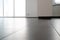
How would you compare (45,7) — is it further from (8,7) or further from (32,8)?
(8,7)

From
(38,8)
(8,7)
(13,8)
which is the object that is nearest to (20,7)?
(13,8)

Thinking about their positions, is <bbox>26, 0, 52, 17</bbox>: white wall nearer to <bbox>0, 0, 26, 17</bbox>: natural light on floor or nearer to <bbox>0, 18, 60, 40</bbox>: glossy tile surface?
<bbox>0, 0, 26, 17</bbox>: natural light on floor

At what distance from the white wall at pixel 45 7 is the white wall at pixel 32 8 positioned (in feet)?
0.69

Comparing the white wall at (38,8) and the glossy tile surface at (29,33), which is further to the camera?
the white wall at (38,8)

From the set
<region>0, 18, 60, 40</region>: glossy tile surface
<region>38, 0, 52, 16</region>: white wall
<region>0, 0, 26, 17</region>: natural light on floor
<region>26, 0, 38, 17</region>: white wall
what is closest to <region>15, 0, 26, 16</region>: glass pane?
<region>0, 0, 26, 17</region>: natural light on floor

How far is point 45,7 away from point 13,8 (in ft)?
5.53

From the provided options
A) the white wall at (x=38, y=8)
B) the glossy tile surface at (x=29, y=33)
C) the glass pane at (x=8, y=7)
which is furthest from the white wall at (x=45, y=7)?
the glossy tile surface at (x=29, y=33)

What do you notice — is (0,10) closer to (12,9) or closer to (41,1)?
(12,9)

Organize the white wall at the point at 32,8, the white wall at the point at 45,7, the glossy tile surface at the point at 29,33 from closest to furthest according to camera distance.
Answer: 1. the glossy tile surface at the point at 29,33
2. the white wall at the point at 45,7
3. the white wall at the point at 32,8

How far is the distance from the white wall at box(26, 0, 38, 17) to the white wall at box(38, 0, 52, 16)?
8.2 inches

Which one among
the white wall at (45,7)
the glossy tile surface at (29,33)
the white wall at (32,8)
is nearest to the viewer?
the glossy tile surface at (29,33)

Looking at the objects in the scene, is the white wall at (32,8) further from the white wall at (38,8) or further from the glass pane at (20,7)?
the glass pane at (20,7)

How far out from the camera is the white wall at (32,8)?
7586 millimetres

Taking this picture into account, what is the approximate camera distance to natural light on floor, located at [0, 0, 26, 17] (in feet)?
25.1
